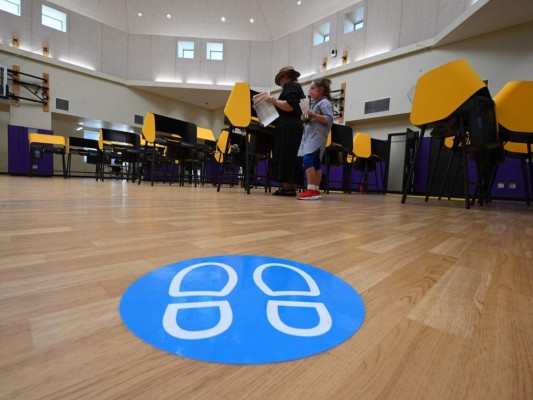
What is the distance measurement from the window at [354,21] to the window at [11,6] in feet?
23.3

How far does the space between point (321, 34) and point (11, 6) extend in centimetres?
678

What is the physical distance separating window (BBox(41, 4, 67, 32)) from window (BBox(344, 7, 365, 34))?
6472 mm

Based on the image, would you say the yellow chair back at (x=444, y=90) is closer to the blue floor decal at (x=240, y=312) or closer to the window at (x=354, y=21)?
the blue floor decal at (x=240, y=312)

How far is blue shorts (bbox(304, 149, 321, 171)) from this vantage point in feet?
6.30

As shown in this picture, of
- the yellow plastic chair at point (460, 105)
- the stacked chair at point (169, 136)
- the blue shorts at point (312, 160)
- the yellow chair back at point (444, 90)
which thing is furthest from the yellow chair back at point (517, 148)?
the stacked chair at point (169, 136)

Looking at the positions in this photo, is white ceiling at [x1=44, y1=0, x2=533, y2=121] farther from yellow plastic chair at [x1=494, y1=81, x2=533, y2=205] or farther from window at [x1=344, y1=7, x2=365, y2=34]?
yellow plastic chair at [x1=494, y1=81, x2=533, y2=205]

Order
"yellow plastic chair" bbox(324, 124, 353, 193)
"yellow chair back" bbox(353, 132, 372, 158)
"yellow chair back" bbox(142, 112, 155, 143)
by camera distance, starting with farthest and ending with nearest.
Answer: "yellow chair back" bbox(353, 132, 372, 158) < "yellow plastic chair" bbox(324, 124, 353, 193) < "yellow chair back" bbox(142, 112, 155, 143)

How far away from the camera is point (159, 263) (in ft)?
1.22

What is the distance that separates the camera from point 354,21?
6.02m

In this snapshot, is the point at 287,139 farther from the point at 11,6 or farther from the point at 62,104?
the point at 11,6

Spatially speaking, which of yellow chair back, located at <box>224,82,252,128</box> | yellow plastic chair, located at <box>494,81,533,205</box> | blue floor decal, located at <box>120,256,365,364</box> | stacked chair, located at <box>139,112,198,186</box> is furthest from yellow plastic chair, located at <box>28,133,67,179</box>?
yellow plastic chair, located at <box>494,81,533,205</box>

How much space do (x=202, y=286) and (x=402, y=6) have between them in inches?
259

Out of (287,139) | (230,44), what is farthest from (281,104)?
(230,44)

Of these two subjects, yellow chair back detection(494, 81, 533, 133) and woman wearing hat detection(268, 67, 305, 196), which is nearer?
yellow chair back detection(494, 81, 533, 133)
